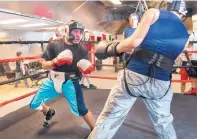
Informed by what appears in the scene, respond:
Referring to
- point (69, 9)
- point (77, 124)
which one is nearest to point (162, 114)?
point (77, 124)

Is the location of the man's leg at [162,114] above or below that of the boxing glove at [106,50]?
below

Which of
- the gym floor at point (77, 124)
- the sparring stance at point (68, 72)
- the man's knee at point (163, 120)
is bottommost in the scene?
the gym floor at point (77, 124)

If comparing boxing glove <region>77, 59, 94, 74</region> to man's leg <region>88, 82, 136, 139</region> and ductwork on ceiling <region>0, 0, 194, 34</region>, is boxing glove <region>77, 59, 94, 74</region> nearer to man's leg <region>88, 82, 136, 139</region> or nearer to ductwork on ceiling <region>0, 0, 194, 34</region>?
man's leg <region>88, 82, 136, 139</region>

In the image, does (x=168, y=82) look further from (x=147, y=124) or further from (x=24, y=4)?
(x=24, y=4)

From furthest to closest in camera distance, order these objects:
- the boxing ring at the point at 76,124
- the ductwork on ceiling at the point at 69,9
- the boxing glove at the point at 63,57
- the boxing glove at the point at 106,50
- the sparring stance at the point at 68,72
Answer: the ductwork on ceiling at the point at 69,9
the boxing ring at the point at 76,124
the sparring stance at the point at 68,72
the boxing glove at the point at 63,57
the boxing glove at the point at 106,50

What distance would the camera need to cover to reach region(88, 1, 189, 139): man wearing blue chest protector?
3.22ft

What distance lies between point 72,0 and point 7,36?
9.40 feet

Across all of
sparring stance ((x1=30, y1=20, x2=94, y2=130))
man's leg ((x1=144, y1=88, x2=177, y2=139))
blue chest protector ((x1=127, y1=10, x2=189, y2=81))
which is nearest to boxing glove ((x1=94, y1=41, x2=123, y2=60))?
blue chest protector ((x1=127, y1=10, x2=189, y2=81))

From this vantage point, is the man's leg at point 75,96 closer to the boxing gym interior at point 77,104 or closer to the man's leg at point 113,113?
the boxing gym interior at point 77,104

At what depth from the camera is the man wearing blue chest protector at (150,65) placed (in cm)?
98

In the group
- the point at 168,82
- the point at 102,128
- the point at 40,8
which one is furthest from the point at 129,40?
the point at 40,8

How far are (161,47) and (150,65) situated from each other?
0.11 metres

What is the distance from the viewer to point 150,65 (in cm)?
108

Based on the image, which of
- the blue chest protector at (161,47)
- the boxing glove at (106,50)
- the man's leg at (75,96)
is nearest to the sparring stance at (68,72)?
the man's leg at (75,96)
